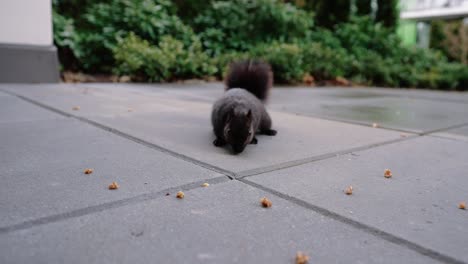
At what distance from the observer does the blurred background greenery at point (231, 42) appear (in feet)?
24.7

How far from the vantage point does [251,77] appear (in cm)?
400

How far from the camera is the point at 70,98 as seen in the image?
493 cm

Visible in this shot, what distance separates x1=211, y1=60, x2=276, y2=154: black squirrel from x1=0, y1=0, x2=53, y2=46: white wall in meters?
3.58

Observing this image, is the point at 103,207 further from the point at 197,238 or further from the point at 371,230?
the point at 371,230

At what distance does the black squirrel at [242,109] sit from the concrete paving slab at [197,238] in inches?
39.9

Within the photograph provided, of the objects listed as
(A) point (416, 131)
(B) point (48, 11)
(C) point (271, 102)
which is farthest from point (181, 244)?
(B) point (48, 11)

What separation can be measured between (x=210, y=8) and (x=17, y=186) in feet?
27.4

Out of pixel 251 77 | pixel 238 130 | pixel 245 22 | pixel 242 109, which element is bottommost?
pixel 238 130

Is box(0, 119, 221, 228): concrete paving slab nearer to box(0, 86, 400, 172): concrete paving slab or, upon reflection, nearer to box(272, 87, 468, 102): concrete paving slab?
box(0, 86, 400, 172): concrete paving slab

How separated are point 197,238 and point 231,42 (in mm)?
8049

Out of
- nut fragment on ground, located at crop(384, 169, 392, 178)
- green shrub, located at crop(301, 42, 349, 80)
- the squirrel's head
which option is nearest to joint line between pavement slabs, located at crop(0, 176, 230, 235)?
the squirrel's head

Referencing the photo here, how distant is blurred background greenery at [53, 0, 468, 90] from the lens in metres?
7.52

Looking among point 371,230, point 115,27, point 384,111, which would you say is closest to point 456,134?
point 384,111

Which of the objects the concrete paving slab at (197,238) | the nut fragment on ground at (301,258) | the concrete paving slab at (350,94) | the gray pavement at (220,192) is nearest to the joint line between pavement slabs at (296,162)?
the gray pavement at (220,192)
